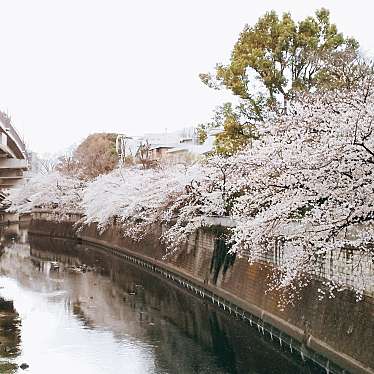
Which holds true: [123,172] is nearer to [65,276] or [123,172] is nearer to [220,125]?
[65,276]

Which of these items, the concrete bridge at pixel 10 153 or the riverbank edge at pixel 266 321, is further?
the concrete bridge at pixel 10 153

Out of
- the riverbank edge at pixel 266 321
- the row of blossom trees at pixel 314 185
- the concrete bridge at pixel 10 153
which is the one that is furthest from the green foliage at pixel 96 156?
the row of blossom trees at pixel 314 185

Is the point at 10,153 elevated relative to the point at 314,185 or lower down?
elevated

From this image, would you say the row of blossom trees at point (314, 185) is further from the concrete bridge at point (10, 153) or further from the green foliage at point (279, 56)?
the concrete bridge at point (10, 153)

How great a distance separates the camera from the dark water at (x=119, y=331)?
13453 mm

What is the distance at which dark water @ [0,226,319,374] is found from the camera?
44.1 ft

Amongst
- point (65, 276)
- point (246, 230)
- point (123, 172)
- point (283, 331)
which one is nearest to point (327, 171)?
point (246, 230)

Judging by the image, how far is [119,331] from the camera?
16.7 meters

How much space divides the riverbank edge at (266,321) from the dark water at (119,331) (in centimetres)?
37

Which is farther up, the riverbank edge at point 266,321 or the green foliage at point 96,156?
the green foliage at point 96,156

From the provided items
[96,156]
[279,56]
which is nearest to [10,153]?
[279,56]

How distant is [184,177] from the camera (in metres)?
25.5

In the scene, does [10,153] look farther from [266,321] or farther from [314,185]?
[314,185]

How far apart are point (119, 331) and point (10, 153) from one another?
1809 centimetres
